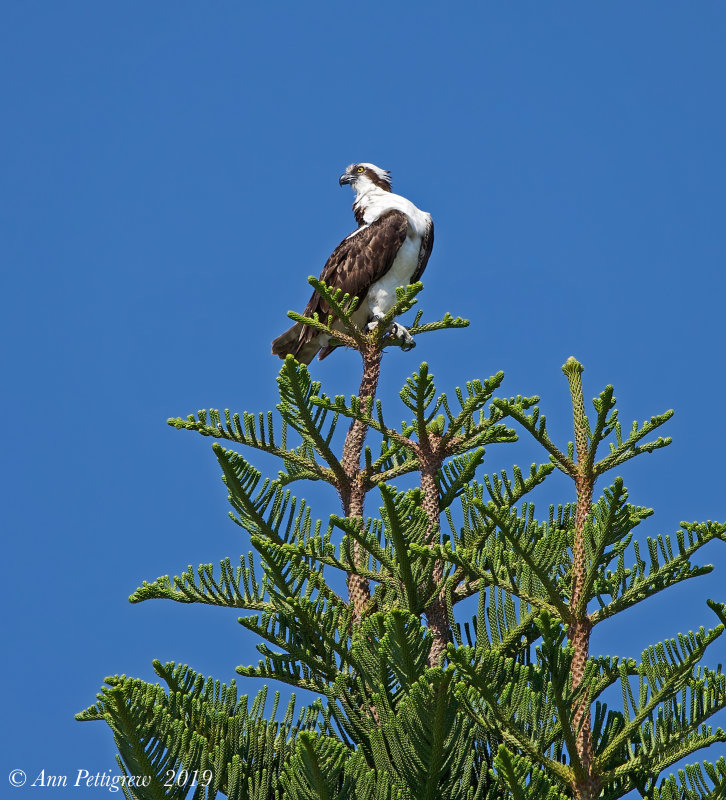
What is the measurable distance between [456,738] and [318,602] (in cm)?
137

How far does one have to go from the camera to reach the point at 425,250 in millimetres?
11586

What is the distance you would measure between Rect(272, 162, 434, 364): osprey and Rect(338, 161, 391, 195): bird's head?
45.0 inches

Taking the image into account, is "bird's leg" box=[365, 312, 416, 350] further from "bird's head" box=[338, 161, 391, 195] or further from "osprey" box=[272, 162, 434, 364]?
"bird's head" box=[338, 161, 391, 195]

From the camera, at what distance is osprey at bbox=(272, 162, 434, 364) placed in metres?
10.6

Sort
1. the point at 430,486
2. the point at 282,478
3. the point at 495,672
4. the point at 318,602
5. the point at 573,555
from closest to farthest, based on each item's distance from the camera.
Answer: the point at 495,672 < the point at 573,555 < the point at 318,602 < the point at 430,486 < the point at 282,478

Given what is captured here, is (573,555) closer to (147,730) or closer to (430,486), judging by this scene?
(430,486)

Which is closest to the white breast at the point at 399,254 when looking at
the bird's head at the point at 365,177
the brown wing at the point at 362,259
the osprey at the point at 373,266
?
the osprey at the point at 373,266

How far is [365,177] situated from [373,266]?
2757 millimetres

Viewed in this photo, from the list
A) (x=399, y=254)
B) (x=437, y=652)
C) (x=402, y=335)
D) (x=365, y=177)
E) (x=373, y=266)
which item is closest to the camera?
(x=437, y=652)

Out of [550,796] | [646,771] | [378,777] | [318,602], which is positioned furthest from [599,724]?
[318,602]

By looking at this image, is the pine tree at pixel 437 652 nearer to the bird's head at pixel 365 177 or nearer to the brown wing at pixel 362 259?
the brown wing at pixel 362 259

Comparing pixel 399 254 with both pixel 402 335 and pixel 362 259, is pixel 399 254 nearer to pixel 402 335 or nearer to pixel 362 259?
pixel 362 259

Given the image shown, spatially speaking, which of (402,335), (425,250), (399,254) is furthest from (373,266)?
(402,335)

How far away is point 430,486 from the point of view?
7.25 metres
